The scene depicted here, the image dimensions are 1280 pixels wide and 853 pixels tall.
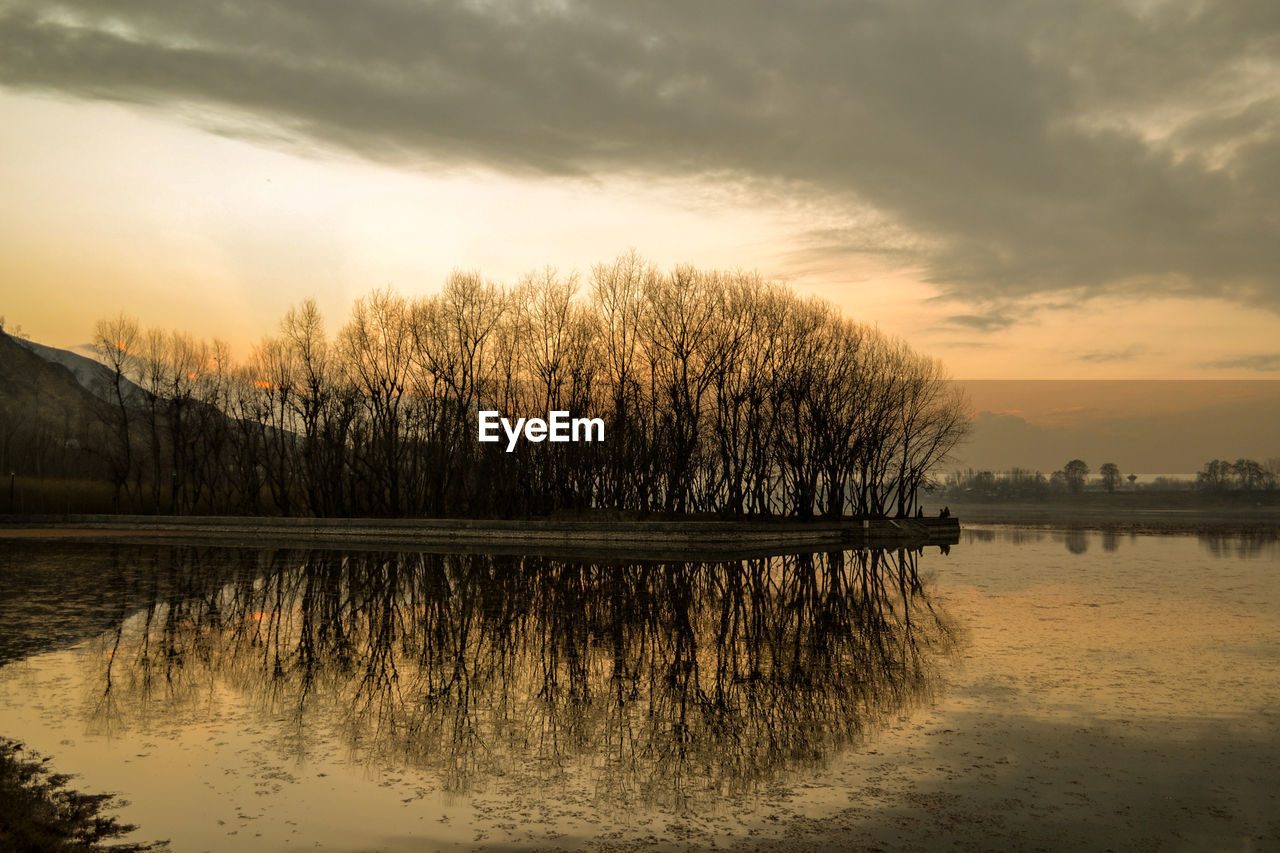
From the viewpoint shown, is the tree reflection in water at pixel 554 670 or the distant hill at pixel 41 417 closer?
the tree reflection in water at pixel 554 670

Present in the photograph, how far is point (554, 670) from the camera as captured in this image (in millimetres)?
13805

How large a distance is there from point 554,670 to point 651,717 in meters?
3.10

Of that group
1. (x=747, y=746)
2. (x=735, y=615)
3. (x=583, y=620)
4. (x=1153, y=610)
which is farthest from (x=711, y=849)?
(x=1153, y=610)

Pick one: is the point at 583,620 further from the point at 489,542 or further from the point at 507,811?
Answer: the point at 489,542

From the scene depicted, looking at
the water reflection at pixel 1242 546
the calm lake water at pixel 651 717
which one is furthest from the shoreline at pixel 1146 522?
the calm lake water at pixel 651 717

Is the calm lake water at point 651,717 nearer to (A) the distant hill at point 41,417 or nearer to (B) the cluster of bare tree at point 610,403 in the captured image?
(B) the cluster of bare tree at point 610,403

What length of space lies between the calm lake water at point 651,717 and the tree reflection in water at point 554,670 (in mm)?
70

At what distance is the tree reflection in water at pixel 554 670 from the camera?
9.60 m

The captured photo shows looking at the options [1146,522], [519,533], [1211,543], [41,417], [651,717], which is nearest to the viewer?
[651,717]

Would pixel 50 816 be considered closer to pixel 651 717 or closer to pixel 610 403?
pixel 651 717

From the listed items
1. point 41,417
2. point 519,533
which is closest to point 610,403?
point 519,533

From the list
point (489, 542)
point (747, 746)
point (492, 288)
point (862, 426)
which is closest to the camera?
point (747, 746)

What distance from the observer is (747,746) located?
32.6 ft

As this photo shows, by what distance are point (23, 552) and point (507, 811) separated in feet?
126
